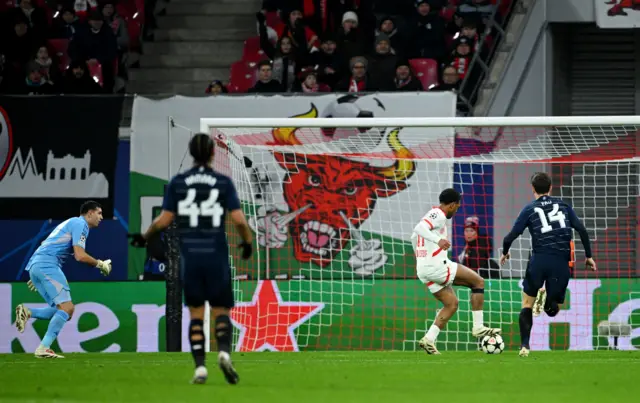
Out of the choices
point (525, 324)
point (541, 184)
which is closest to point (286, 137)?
point (541, 184)

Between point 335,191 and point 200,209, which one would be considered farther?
point 335,191

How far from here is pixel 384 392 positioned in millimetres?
9086

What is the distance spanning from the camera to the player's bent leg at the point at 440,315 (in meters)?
14.0

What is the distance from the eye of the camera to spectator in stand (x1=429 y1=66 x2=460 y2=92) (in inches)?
770

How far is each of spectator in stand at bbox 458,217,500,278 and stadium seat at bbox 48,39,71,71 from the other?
302 inches

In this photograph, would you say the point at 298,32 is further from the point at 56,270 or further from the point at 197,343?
the point at 197,343

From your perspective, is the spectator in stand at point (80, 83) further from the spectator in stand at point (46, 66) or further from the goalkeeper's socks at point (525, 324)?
the goalkeeper's socks at point (525, 324)

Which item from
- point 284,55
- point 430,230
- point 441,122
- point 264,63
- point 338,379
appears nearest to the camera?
point 338,379

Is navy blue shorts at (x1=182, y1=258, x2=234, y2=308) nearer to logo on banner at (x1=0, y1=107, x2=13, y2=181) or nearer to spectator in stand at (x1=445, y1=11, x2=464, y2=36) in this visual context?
logo on banner at (x1=0, y1=107, x2=13, y2=181)

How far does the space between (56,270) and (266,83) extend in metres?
5.70

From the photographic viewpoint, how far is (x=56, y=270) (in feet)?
47.6

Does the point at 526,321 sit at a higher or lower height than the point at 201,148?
lower

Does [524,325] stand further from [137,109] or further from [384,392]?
[137,109]

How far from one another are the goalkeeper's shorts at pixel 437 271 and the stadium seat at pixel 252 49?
765 cm
